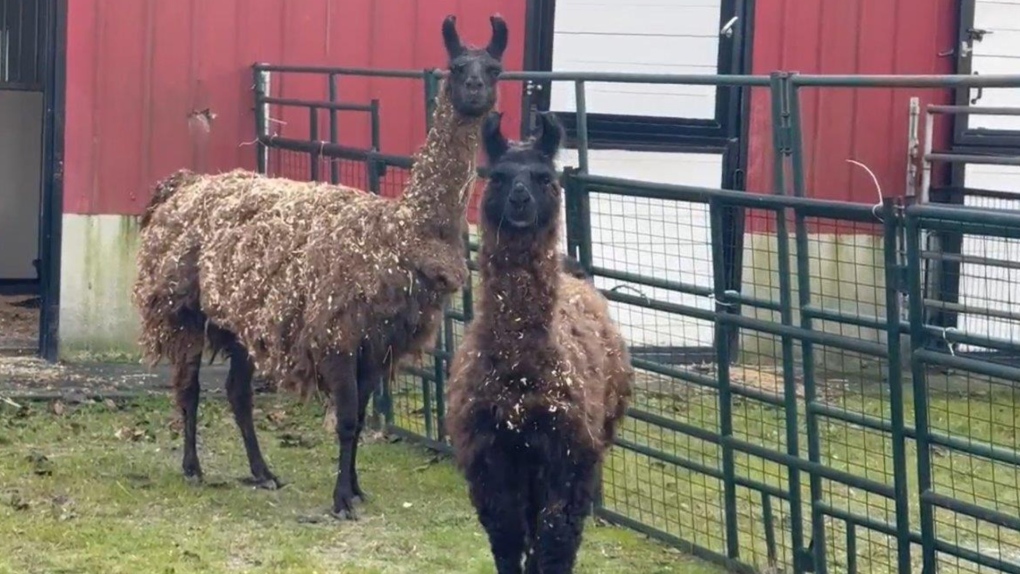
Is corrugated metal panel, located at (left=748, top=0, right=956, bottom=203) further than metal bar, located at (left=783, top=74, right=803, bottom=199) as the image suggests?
Yes

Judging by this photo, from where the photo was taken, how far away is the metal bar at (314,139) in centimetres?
975

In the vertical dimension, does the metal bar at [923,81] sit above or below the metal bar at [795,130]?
above

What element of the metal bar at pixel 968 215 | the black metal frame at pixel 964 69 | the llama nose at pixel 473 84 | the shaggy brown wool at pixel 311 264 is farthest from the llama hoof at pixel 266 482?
the black metal frame at pixel 964 69

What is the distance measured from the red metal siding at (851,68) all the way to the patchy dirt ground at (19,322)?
16.4 feet

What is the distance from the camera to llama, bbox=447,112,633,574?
5.37 m

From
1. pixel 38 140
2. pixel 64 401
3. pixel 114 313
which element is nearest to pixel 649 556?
pixel 64 401

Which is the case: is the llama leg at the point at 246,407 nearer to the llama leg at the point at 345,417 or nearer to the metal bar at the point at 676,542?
the llama leg at the point at 345,417

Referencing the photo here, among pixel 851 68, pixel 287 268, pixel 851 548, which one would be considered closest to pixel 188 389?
pixel 287 268

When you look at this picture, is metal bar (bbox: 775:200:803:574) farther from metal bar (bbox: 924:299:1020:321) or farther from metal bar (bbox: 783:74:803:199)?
metal bar (bbox: 924:299:1020:321)

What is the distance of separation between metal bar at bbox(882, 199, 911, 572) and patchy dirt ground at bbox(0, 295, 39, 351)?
6.72 m

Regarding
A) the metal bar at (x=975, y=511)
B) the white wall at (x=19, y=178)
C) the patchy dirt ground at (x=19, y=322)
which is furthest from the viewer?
the white wall at (x=19, y=178)

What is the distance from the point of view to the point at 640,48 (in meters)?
11.1

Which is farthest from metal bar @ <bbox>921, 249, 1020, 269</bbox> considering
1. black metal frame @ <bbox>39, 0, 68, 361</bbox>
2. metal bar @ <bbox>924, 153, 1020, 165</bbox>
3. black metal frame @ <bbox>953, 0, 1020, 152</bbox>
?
black metal frame @ <bbox>39, 0, 68, 361</bbox>

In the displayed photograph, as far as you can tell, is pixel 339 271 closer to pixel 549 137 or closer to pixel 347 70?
pixel 549 137
